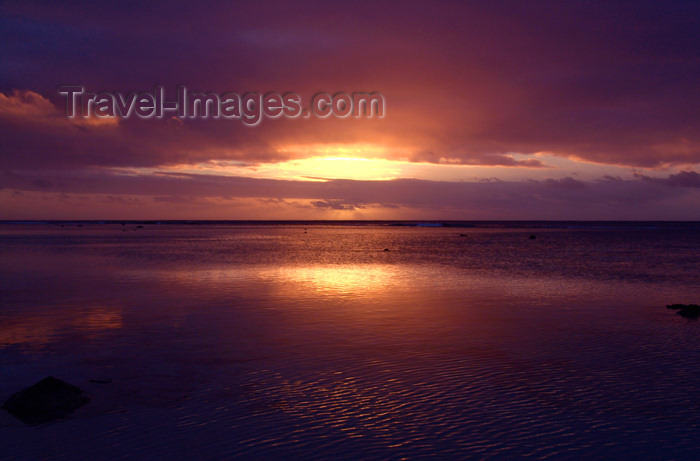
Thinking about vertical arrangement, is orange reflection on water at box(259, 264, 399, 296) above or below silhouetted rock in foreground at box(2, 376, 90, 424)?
above

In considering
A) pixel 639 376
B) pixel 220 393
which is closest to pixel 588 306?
pixel 639 376

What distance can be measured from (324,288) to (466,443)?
16651 mm

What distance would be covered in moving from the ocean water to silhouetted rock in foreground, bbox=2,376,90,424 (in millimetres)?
250

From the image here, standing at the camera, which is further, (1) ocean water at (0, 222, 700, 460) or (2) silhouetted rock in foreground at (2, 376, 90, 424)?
(2) silhouetted rock in foreground at (2, 376, 90, 424)

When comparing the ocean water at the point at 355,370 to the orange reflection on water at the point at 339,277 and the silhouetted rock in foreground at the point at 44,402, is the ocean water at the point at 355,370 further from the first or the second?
the orange reflection on water at the point at 339,277

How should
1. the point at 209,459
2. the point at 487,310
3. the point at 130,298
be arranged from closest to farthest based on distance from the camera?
the point at 209,459 → the point at 487,310 → the point at 130,298

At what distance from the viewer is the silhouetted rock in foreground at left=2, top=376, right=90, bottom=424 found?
8.84 meters

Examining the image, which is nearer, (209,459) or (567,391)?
(209,459)

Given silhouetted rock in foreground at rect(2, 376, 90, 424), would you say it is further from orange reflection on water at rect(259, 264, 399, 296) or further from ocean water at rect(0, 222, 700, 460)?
orange reflection on water at rect(259, 264, 399, 296)

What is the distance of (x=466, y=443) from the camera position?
7727 mm

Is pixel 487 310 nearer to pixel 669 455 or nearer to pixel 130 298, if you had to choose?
pixel 669 455

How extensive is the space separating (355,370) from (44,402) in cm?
593


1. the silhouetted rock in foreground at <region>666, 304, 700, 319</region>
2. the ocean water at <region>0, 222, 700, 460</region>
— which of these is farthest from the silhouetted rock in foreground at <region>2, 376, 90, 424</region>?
the silhouetted rock in foreground at <region>666, 304, 700, 319</region>

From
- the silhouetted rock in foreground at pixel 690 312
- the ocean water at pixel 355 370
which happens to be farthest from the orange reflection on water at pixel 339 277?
the silhouetted rock in foreground at pixel 690 312
